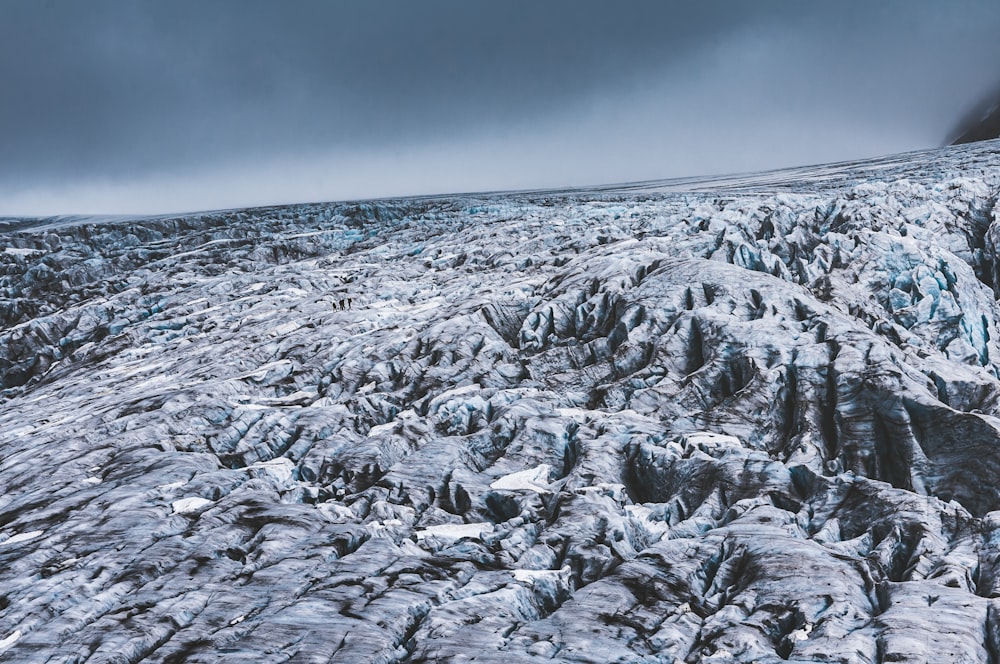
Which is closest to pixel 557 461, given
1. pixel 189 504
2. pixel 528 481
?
pixel 528 481

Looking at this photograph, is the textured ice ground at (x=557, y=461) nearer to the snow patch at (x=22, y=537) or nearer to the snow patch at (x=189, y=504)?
the snow patch at (x=22, y=537)

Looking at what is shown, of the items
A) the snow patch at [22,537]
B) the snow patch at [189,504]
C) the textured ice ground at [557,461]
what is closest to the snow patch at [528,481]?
the textured ice ground at [557,461]

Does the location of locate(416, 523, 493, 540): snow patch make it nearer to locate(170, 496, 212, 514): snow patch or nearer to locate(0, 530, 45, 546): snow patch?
locate(170, 496, 212, 514): snow patch

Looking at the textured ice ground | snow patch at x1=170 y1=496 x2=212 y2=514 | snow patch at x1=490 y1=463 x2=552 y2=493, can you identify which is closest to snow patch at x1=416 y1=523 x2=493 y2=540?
the textured ice ground

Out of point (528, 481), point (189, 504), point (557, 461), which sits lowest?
point (528, 481)

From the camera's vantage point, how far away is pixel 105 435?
29.1m

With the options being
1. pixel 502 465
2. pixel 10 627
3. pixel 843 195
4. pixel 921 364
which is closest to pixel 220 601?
pixel 10 627

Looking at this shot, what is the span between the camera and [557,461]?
25891 millimetres

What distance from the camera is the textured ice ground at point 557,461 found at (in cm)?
1636

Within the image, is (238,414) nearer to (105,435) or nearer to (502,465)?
(105,435)

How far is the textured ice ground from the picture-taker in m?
16.4

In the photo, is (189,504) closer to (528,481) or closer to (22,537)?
(22,537)

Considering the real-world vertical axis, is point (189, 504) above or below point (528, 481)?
above

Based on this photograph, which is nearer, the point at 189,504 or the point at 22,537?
the point at 22,537
